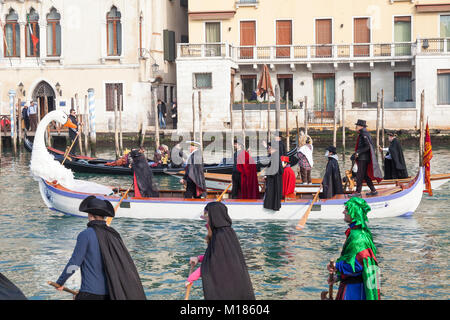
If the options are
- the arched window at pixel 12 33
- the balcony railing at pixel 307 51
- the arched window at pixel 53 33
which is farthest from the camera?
the arched window at pixel 12 33

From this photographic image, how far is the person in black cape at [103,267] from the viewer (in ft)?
18.9

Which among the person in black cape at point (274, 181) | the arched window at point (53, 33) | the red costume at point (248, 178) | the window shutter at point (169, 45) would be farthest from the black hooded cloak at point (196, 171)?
the arched window at point (53, 33)

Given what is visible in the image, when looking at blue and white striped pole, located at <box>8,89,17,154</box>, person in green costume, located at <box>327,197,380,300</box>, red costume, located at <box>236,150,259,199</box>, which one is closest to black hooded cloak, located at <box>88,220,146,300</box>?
person in green costume, located at <box>327,197,380,300</box>

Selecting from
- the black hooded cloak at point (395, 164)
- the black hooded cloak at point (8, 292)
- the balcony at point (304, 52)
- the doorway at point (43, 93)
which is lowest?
the black hooded cloak at point (8, 292)

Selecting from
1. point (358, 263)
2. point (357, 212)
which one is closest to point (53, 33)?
point (357, 212)

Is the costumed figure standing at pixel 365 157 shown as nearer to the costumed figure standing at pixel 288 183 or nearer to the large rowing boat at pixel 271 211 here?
the large rowing boat at pixel 271 211

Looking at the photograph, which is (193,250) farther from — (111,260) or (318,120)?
(318,120)

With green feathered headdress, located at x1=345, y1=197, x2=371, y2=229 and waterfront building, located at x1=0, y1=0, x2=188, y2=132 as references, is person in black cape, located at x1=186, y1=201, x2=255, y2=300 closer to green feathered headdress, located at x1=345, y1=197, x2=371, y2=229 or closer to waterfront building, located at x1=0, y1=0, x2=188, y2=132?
green feathered headdress, located at x1=345, y1=197, x2=371, y2=229

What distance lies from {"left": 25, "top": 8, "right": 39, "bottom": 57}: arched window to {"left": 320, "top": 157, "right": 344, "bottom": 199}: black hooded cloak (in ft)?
75.4

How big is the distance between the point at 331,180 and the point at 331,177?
7cm

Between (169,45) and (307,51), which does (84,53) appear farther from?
(307,51)

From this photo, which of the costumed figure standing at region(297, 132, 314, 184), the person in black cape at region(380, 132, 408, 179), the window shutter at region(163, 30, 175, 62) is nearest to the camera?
the person in black cape at region(380, 132, 408, 179)

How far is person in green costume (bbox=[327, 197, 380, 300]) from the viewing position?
5832mm

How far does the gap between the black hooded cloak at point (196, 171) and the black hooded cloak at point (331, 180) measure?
7.70 feet
